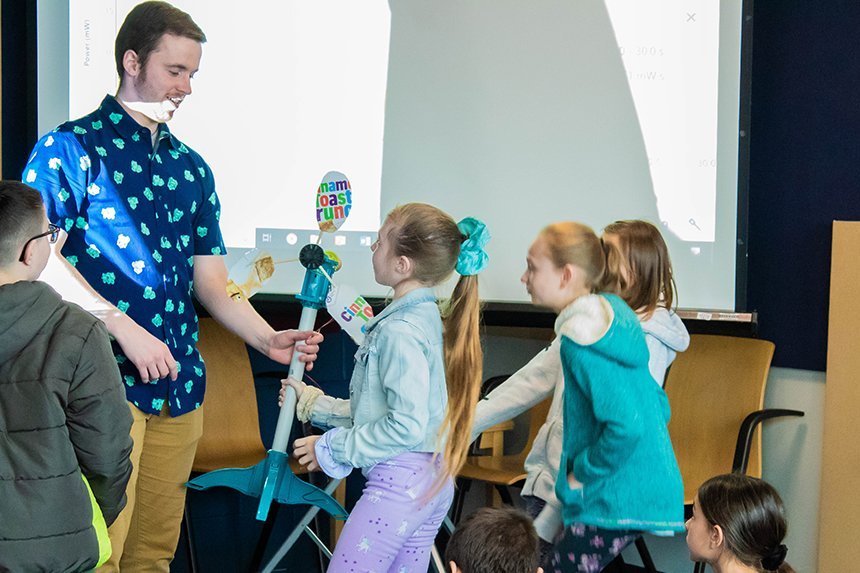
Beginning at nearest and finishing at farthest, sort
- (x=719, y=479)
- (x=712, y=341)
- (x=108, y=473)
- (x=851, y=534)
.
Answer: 1. (x=108, y=473)
2. (x=719, y=479)
3. (x=851, y=534)
4. (x=712, y=341)

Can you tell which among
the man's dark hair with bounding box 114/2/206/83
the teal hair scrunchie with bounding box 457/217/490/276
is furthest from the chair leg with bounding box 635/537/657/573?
the man's dark hair with bounding box 114/2/206/83

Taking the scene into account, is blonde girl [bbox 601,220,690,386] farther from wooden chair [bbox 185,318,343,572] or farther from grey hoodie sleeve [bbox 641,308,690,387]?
wooden chair [bbox 185,318,343,572]

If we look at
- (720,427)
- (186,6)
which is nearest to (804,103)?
(720,427)

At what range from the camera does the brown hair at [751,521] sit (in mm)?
2027

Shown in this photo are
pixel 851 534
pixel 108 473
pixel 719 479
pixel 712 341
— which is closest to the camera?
pixel 108 473

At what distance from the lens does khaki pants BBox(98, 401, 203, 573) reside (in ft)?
7.48

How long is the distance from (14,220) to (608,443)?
1238 mm

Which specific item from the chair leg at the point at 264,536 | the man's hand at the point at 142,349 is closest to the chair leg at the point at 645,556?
the chair leg at the point at 264,536

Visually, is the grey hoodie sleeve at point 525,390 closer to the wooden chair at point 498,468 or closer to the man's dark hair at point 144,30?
the wooden chair at point 498,468

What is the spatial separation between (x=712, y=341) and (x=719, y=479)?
1.41 meters

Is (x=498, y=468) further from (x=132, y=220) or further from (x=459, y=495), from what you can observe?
(x=132, y=220)

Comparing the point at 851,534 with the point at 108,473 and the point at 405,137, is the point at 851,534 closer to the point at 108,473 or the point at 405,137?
the point at 405,137

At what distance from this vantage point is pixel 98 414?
6.30 feet

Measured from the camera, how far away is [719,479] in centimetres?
213
